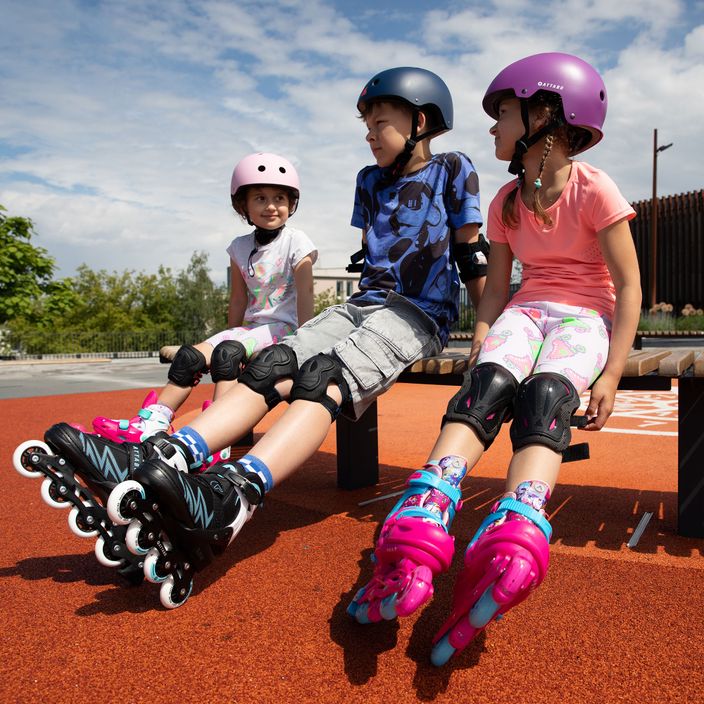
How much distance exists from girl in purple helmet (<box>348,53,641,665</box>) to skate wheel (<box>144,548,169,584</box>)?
1.69 ft

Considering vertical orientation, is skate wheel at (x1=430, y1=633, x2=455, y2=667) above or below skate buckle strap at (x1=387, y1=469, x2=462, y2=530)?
below

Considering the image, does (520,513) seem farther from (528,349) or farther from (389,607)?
(528,349)

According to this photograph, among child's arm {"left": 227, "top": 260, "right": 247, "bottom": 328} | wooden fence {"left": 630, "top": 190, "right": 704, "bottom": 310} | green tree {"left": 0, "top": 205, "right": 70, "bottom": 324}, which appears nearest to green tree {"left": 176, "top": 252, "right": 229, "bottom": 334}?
green tree {"left": 0, "top": 205, "right": 70, "bottom": 324}

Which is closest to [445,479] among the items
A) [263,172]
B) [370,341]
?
[370,341]

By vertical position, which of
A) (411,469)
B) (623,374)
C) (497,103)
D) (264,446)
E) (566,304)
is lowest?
(411,469)

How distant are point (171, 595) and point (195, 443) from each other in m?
0.46

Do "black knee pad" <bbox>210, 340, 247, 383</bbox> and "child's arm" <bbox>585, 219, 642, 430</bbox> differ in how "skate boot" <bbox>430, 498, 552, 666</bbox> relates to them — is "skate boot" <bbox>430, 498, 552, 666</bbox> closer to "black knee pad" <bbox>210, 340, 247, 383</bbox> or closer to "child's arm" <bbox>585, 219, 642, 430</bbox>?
"child's arm" <bbox>585, 219, 642, 430</bbox>

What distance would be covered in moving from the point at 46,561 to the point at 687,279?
21322 millimetres

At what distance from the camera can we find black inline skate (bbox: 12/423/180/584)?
1879mm

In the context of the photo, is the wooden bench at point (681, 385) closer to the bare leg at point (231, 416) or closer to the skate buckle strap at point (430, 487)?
the bare leg at point (231, 416)

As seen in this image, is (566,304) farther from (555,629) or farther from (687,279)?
(687,279)

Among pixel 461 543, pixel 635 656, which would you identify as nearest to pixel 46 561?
pixel 461 543

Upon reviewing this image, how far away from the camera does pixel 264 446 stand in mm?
1984

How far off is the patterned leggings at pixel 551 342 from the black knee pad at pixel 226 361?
128 centimetres
